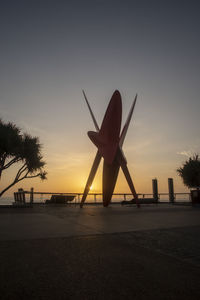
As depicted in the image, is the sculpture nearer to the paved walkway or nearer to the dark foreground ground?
the paved walkway

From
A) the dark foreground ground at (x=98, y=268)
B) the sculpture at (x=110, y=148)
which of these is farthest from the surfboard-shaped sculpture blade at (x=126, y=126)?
the dark foreground ground at (x=98, y=268)

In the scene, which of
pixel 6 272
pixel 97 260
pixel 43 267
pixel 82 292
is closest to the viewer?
pixel 82 292

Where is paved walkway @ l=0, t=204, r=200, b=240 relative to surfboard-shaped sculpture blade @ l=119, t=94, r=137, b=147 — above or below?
below

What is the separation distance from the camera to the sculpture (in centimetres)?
1756

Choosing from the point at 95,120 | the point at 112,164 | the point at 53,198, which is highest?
the point at 95,120

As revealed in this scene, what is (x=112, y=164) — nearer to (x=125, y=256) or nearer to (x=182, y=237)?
(x=182, y=237)

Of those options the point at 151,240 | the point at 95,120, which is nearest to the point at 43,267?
the point at 151,240

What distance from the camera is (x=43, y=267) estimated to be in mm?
2703

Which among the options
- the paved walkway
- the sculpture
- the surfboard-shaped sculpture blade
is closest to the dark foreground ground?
the paved walkway

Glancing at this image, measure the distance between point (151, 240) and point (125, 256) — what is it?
54.2 inches

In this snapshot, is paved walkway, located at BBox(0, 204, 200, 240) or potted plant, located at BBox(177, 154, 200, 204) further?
potted plant, located at BBox(177, 154, 200, 204)

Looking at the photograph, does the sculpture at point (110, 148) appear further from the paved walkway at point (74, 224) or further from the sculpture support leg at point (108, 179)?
the paved walkway at point (74, 224)

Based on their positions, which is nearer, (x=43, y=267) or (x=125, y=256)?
(x=43, y=267)

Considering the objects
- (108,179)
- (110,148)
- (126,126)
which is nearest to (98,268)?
(110,148)
